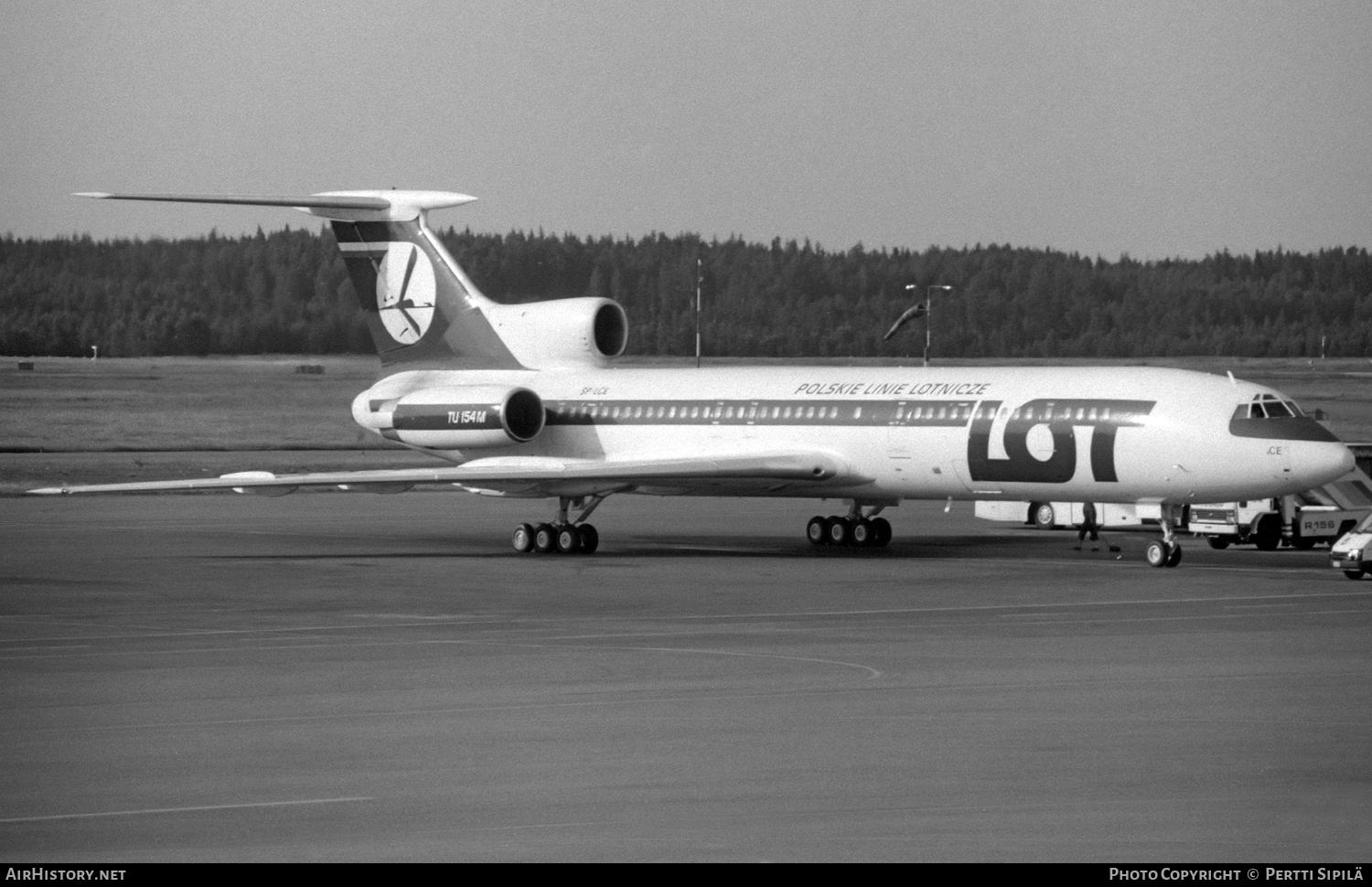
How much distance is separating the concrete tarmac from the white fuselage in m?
1.59

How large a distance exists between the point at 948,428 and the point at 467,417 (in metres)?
9.20

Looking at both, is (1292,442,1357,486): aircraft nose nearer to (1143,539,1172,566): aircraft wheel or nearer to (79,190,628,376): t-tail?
(1143,539,1172,566): aircraft wheel

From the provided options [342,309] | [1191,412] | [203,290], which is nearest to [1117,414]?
[1191,412]

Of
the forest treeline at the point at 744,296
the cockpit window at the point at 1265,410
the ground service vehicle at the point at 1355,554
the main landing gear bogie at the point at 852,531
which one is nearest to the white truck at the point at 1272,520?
the main landing gear bogie at the point at 852,531

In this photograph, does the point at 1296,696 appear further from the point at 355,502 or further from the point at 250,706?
the point at 355,502

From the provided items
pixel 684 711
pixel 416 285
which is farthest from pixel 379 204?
pixel 684 711

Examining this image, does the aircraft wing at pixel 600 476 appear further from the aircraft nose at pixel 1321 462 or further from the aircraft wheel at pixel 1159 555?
the aircraft nose at pixel 1321 462

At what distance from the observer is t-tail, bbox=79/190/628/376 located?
128ft

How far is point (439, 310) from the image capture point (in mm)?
39469

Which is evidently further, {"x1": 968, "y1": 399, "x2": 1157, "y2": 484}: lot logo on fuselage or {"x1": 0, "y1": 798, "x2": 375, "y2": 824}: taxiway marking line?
{"x1": 968, "y1": 399, "x2": 1157, "y2": 484}: lot logo on fuselage

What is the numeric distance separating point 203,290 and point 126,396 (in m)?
17.8

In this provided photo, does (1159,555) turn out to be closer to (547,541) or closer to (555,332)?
(547,541)

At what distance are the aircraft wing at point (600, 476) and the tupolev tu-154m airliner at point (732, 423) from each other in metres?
0.05

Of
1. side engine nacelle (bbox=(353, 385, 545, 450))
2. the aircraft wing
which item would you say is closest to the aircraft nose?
the aircraft wing
